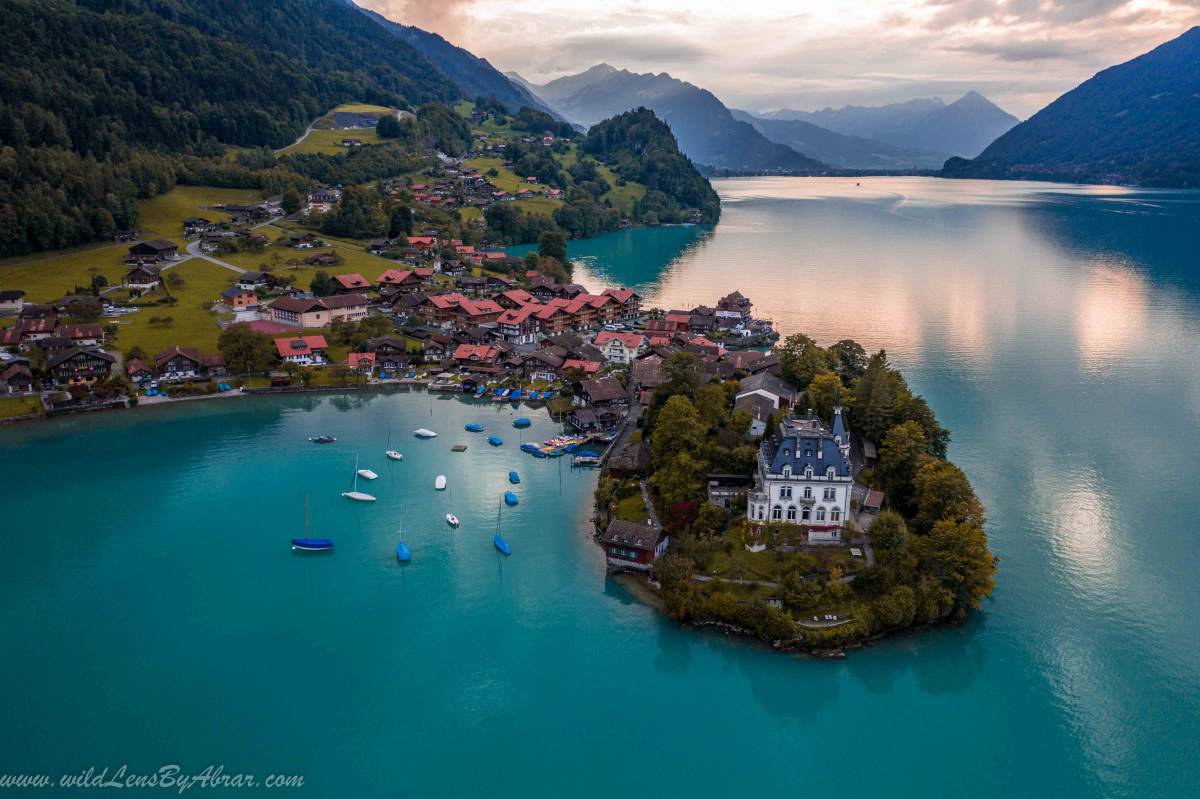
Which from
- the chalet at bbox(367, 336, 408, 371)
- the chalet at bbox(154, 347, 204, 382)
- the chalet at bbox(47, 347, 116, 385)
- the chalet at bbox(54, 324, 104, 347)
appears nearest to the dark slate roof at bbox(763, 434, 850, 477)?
the chalet at bbox(367, 336, 408, 371)

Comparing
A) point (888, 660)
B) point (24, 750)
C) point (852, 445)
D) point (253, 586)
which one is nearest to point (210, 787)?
point (24, 750)

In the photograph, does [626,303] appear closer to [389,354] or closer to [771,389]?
[389,354]

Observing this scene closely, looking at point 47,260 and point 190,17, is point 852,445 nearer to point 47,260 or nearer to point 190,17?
point 47,260

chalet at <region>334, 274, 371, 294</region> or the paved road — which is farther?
the paved road

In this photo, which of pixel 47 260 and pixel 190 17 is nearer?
pixel 47 260

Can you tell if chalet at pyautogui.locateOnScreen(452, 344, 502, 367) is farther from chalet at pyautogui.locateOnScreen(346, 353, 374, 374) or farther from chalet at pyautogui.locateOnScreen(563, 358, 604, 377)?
chalet at pyautogui.locateOnScreen(346, 353, 374, 374)

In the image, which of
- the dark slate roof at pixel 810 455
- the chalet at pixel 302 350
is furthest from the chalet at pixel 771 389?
the chalet at pixel 302 350

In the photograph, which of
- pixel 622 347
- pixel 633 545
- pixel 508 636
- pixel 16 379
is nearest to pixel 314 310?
pixel 16 379
